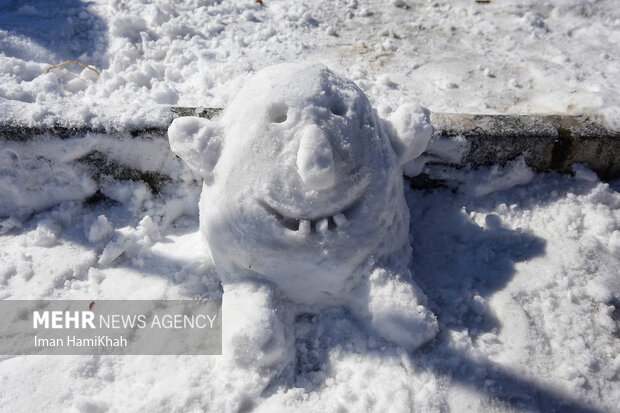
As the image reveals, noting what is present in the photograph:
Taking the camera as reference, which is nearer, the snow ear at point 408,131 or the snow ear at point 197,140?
the snow ear at point 197,140

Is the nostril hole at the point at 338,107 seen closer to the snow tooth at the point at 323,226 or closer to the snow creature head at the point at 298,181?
the snow creature head at the point at 298,181

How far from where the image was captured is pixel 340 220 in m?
1.83

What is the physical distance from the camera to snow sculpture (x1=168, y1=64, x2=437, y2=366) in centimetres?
177

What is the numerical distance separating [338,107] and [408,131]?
1.18 ft

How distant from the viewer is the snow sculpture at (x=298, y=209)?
1774 millimetres

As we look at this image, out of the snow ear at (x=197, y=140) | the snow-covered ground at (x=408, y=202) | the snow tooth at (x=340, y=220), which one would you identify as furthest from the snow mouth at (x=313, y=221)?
the snow-covered ground at (x=408, y=202)

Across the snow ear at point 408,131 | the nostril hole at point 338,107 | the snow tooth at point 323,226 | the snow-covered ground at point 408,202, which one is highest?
the nostril hole at point 338,107

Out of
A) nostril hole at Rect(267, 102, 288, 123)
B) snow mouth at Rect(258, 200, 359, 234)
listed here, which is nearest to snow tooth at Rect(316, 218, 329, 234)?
snow mouth at Rect(258, 200, 359, 234)

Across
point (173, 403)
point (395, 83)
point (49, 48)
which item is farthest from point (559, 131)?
point (49, 48)

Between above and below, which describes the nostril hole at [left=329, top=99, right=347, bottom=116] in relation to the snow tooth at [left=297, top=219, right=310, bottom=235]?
above

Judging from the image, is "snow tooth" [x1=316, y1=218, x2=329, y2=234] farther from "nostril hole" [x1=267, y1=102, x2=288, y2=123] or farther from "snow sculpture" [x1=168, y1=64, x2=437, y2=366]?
"nostril hole" [x1=267, y1=102, x2=288, y2=123]

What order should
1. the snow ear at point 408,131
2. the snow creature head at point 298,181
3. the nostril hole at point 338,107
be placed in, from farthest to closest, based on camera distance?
the snow ear at point 408,131
the nostril hole at point 338,107
the snow creature head at point 298,181

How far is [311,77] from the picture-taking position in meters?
1.87

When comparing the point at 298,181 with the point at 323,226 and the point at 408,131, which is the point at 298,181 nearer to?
the point at 323,226
